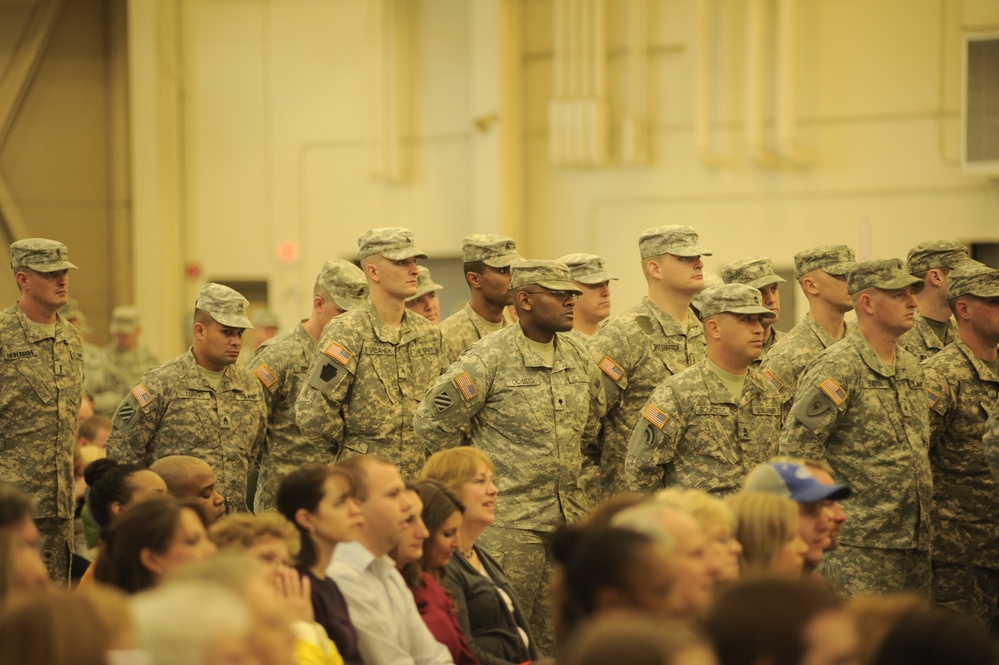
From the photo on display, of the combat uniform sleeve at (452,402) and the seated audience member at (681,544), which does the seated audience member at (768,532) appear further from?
the combat uniform sleeve at (452,402)

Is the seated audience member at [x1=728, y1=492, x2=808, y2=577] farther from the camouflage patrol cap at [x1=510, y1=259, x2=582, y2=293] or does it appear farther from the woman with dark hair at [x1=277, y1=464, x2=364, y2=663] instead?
the camouflage patrol cap at [x1=510, y1=259, x2=582, y2=293]

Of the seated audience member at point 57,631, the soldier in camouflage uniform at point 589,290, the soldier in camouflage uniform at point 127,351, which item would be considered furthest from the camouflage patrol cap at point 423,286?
the seated audience member at point 57,631

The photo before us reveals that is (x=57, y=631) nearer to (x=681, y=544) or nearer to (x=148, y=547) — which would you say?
(x=148, y=547)

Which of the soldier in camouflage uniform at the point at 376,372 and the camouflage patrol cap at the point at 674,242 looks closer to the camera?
the soldier in camouflage uniform at the point at 376,372

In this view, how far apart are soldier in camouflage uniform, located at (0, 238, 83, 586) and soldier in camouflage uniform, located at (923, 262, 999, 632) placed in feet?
12.0

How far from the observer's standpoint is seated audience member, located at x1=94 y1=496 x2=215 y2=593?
10.4 ft

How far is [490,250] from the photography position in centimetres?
582

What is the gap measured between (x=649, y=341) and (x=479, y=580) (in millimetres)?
1682

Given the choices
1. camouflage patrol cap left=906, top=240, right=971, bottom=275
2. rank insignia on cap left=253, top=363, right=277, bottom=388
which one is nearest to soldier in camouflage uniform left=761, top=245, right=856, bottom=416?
camouflage patrol cap left=906, top=240, right=971, bottom=275

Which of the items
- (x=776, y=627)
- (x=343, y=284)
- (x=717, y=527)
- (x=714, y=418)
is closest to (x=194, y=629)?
(x=776, y=627)

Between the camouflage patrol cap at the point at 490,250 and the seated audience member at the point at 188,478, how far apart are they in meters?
1.79

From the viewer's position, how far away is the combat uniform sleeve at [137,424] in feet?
17.3

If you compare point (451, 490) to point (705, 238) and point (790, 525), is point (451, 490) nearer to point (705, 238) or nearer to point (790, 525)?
point (790, 525)

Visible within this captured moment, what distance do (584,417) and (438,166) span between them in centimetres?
602
